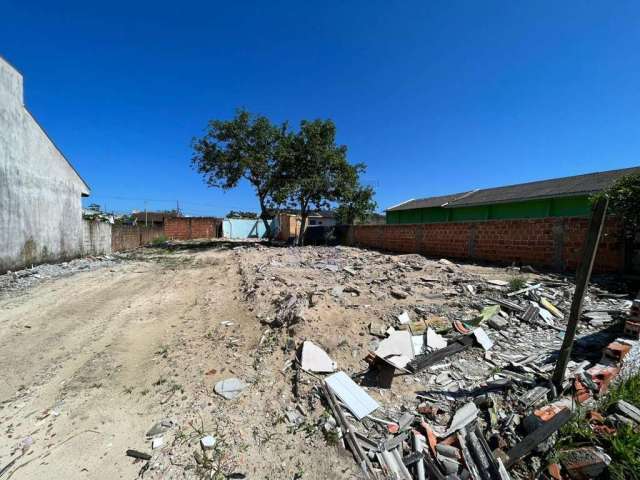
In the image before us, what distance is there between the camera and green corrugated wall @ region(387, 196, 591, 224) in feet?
43.4

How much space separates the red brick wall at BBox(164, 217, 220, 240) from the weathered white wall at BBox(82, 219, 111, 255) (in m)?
9.22

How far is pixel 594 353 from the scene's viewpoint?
3139 mm

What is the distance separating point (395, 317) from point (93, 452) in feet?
11.2

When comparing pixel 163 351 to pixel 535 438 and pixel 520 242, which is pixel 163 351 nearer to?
pixel 535 438

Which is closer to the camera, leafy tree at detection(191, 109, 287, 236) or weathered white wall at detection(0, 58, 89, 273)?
weathered white wall at detection(0, 58, 89, 273)

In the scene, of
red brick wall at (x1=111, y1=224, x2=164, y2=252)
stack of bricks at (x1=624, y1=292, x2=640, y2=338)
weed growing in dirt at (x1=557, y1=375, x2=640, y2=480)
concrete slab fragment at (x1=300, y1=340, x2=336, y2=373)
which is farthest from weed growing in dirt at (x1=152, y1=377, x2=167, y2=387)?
red brick wall at (x1=111, y1=224, x2=164, y2=252)

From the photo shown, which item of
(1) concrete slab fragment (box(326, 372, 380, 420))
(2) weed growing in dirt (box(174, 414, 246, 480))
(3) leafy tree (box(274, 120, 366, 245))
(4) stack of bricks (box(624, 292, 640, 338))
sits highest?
(3) leafy tree (box(274, 120, 366, 245))

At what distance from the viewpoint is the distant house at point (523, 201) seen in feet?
42.6

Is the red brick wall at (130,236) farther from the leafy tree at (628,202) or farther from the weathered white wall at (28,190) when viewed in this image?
the leafy tree at (628,202)

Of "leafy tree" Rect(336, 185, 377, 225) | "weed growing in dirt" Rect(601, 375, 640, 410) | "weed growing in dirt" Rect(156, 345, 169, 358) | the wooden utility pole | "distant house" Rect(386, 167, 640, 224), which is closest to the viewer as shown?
the wooden utility pole

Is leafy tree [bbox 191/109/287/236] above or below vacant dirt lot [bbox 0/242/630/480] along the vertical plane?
above

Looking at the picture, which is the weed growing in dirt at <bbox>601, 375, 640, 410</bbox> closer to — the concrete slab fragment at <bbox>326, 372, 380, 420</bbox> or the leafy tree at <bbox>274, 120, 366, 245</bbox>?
the concrete slab fragment at <bbox>326, 372, 380, 420</bbox>

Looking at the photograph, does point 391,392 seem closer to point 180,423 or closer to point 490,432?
point 490,432

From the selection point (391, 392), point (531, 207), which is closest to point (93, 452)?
point (391, 392)
